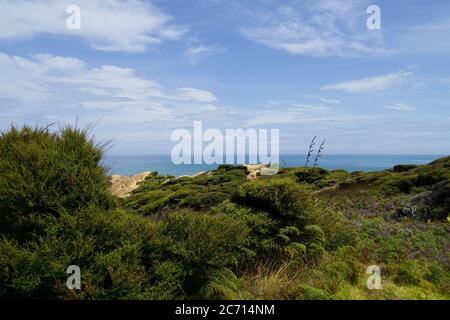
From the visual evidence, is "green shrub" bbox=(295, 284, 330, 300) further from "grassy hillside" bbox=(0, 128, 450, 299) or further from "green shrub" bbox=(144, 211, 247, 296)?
"green shrub" bbox=(144, 211, 247, 296)

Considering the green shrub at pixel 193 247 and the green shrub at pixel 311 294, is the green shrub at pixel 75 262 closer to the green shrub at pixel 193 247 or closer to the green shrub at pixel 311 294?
the green shrub at pixel 193 247

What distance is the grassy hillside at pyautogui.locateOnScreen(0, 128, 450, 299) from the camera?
5.34 meters

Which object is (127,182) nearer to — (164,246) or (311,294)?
(164,246)

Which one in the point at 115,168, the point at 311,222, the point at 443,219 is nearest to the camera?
the point at 115,168

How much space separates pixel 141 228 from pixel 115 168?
1.08 m

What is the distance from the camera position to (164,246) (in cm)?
605

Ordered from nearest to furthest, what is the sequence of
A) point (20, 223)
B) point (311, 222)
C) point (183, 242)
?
point (20, 223)
point (183, 242)
point (311, 222)

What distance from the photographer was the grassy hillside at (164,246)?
5340 mm

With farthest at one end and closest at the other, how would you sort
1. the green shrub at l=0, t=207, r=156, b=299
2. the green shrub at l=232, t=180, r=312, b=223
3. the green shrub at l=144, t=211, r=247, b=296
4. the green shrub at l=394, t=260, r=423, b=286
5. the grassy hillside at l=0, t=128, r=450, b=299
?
the green shrub at l=232, t=180, r=312, b=223 → the green shrub at l=394, t=260, r=423, b=286 → the green shrub at l=144, t=211, r=247, b=296 → the grassy hillside at l=0, t=128, r=450, b=299 → the green shrub at l=0, t=207, r=156, b=299

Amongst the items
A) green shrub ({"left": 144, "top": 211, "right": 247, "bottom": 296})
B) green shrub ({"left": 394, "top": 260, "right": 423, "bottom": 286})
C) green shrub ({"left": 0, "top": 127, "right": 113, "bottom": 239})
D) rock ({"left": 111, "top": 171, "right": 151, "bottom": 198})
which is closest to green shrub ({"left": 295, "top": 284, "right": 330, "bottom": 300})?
green shrub ({"left": 144, "top": 211, "right": 247, "bottom": 296})

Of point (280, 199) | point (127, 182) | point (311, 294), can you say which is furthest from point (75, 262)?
point (127, 182)
